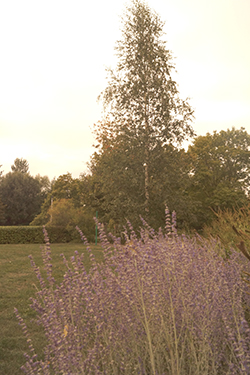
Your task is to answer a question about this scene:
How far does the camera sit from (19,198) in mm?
46062

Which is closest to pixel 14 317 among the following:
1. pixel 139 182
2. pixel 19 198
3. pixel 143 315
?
pixel 143 315

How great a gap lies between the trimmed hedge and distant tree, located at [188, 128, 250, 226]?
31.6 feet

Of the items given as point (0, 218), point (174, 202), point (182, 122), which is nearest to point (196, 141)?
point (182, 122)

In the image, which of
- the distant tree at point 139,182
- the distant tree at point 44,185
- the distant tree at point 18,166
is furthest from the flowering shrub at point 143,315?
the distant tree at point 18,166

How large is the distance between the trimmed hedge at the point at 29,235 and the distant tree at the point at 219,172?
962 centimetres

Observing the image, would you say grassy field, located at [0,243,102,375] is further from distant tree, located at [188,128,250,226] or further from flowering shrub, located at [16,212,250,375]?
distant tree, located at [188,128,250,226]

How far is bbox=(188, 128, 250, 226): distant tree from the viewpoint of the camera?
24.0m

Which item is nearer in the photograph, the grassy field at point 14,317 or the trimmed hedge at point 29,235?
the grassy field at point 14,317

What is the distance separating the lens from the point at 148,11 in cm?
1541

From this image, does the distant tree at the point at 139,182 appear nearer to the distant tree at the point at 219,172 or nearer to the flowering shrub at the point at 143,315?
the distant tree at the point at 219,172

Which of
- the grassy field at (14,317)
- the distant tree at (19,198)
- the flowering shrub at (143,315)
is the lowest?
the grassy field at (14,317)

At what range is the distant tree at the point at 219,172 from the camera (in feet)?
78.8

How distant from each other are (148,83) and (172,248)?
12.5m

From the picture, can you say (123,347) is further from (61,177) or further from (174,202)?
(61,177)
